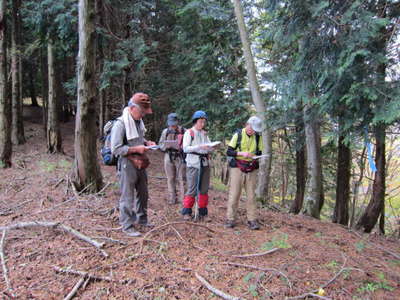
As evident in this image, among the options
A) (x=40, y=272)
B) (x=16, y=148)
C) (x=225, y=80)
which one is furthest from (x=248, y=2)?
(x=16, y=148)

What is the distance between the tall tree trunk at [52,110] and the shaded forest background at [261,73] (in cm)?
4

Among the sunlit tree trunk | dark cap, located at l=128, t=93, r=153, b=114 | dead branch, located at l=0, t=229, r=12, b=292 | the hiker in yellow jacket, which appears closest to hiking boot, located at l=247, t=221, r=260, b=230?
the hiker in yellow jacket

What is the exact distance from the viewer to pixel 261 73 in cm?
1113

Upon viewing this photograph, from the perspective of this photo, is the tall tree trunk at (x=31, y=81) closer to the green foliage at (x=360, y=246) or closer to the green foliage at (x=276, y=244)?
the green foliage at (x=276, y=244)

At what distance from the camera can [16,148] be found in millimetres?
12414

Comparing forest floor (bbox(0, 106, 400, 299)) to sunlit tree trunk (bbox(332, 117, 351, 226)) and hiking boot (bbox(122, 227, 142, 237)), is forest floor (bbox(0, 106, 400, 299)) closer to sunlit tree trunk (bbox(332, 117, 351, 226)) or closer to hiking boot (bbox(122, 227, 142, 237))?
hiking boot (bbox(122, 227, 142, 237))

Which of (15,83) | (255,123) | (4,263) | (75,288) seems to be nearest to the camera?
(75,288)

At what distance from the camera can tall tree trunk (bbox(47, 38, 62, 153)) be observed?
10484mm

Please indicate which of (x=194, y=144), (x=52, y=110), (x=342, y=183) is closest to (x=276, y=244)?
(x=194, y=144)

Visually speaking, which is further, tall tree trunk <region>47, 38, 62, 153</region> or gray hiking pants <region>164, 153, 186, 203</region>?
tall tree trunk <region>47, 38, 62, 153</region>

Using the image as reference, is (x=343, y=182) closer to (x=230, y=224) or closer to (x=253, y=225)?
(x=253, y=225)

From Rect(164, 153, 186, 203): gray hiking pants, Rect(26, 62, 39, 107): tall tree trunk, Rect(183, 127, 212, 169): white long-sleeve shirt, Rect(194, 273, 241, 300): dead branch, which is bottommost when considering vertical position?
Rect(194, 273, 241, 300): dead branch

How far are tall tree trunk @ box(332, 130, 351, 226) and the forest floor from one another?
3.18 meters

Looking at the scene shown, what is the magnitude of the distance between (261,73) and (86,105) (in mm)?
7248
